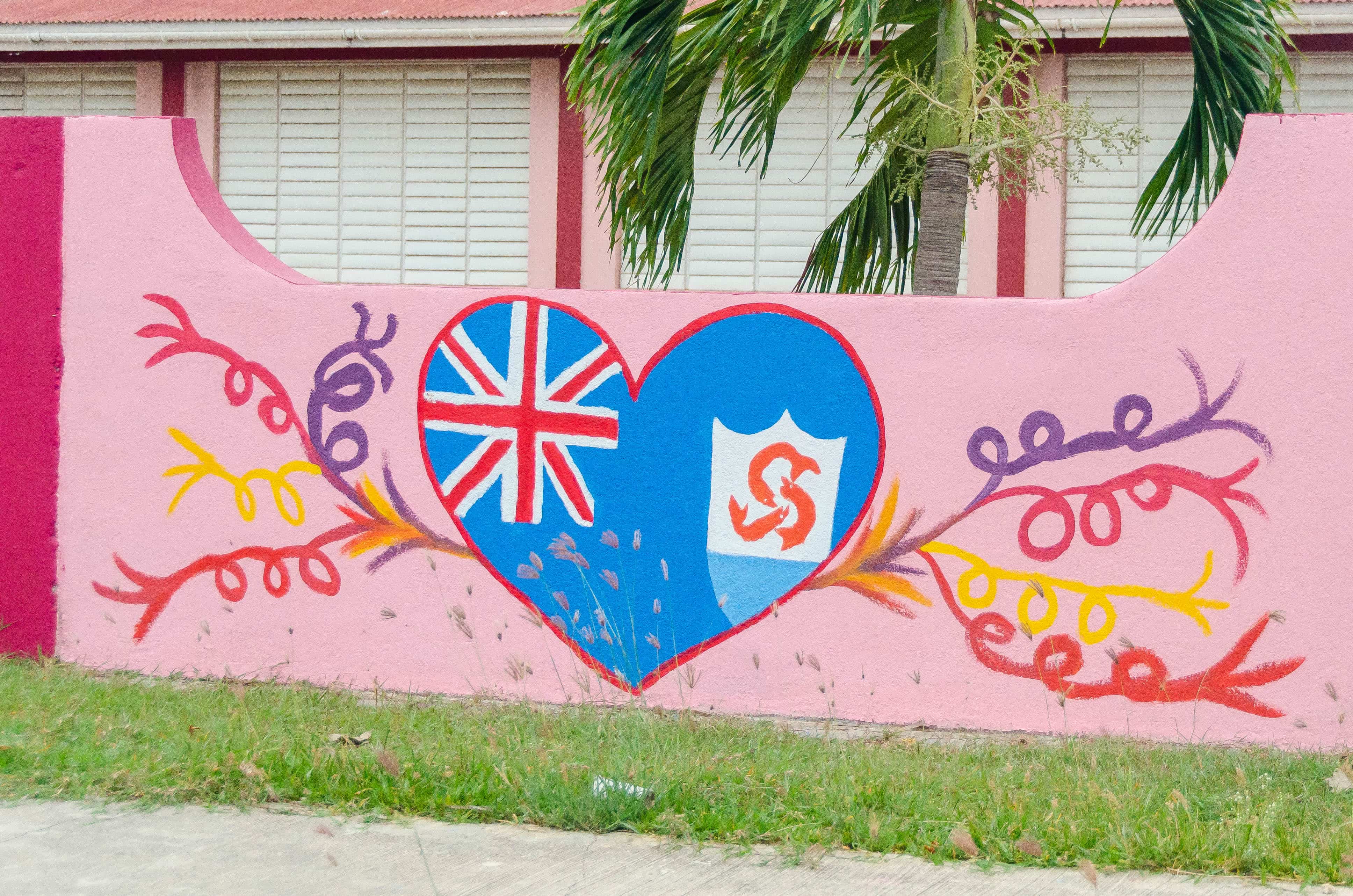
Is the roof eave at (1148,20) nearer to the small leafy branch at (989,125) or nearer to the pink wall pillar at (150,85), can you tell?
the small leafy branch at (989,125)

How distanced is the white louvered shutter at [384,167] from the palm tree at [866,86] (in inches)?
201

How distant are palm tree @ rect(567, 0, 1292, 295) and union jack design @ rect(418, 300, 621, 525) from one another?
1.17m

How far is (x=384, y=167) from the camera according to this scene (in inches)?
462

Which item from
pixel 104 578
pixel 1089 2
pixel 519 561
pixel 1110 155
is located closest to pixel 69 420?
pixel 104 578

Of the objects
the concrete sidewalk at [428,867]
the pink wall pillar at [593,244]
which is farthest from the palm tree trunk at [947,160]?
the pink wall pillar at [593,244]

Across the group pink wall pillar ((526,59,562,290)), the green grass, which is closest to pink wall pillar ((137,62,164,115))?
pink wall pillar ((526,59,562,290))

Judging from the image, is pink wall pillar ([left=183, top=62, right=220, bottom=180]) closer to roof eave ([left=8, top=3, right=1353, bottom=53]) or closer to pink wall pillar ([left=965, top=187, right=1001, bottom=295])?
roof eave ([left=8, top=3, right=1353, bottom=53])

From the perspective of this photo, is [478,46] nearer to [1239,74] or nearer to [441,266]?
[441,266]

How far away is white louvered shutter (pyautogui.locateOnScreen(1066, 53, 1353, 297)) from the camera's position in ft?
33.0

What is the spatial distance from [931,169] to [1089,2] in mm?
4246

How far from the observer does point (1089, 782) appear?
12.3ft

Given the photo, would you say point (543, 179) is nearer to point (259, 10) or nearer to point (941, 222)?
point (259, 10)

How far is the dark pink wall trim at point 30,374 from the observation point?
5.39 meters

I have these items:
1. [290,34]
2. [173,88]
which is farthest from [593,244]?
[173,88]
